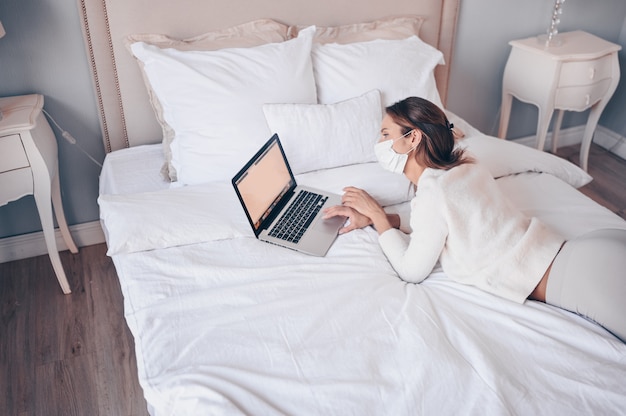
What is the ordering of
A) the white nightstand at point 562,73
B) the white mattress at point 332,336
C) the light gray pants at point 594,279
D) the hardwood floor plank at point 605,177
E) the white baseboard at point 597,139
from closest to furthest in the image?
the white mattress at point 332,336 < the light gray pants at point 594,279 < the white nightstand at point 562,73 < the hardwood floor plank at point 605,177 < the white baseboard at point 597,139

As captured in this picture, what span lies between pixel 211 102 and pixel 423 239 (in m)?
0.92

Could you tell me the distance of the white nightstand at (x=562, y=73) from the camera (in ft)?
8.49

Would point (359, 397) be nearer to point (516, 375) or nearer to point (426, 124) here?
point (516, 375)

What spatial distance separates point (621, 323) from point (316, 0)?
170 cm

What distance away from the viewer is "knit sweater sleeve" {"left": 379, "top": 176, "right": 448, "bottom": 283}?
141 cm

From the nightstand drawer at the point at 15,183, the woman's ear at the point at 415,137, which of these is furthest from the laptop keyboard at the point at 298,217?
the nightstand drawer at the point at 15,183

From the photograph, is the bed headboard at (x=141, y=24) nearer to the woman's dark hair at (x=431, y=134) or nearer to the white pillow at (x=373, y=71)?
the white pillow at (x=373, y=71)

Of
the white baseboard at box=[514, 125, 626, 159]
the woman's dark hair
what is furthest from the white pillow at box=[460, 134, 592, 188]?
the white baseboard at box=[514, 125, 626, 159]

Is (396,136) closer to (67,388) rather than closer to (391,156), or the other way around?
(391,156)

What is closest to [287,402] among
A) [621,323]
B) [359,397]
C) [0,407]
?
[359,397]

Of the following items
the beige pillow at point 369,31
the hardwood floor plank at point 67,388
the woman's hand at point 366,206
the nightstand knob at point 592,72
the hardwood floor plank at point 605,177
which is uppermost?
the beige pillow at point 369,31

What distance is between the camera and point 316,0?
2283 mm

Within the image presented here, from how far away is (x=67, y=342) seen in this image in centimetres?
195

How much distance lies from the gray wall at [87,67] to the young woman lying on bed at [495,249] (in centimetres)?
140
